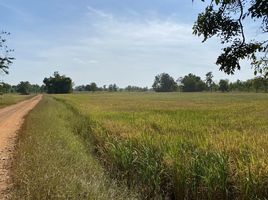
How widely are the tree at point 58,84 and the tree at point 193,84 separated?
159 ft

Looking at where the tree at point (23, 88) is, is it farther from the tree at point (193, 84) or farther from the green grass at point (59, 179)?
the green grass at point (59, 179)

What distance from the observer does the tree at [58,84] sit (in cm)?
16550

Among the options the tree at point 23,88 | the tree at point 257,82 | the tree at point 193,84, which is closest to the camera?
the tree at point 257,82

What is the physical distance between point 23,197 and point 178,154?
404 cm

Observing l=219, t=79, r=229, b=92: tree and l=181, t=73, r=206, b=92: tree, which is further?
l=181, t=73, r=206, b=92: tree

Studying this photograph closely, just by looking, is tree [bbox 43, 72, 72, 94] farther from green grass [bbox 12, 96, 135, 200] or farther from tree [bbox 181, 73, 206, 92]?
green grass [bbox 12, 96, 135, 200]

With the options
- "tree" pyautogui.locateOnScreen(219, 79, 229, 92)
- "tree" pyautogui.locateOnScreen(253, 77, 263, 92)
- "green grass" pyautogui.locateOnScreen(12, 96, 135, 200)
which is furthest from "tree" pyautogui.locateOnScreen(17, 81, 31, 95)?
"tree" pyautogui.locateOnScreen(253, 77, 263, 92)

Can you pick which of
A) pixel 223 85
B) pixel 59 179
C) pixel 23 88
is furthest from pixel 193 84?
pixel 59 179

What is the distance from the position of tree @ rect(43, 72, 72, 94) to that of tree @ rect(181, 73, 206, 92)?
48536 mm

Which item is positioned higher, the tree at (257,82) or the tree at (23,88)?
the tree at (257,82)

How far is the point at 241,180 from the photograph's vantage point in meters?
8.19

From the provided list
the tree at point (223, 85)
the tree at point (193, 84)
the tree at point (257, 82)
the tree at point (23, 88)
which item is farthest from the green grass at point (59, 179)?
the tree at point (23, 88)

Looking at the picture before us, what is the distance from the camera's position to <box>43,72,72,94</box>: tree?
166m

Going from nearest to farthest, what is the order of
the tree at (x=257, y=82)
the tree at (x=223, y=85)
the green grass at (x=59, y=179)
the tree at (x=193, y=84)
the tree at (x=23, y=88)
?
the tree at (x=257, y=82) < the green grass at (x=59, y=179) < the tree at (x=223, y=85) < the tree at (x=193, y=84) < the tree at (x=23, y=88)
